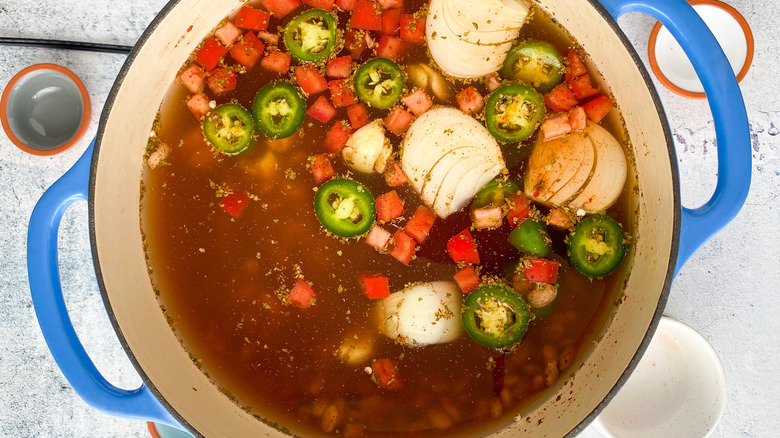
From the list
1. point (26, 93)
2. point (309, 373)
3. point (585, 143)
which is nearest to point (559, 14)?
point (585, 143)

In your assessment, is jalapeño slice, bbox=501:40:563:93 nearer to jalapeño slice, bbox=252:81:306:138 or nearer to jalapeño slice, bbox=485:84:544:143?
jalapeño slice, bbox=485:84:544:143

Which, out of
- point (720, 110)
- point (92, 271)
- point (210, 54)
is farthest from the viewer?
point (92, 271)

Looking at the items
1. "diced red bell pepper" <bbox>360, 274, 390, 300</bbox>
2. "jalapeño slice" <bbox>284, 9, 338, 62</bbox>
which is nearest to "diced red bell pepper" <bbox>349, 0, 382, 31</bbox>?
"jalapeño slice" <bbox>284, 9, 338, 62</bbox>

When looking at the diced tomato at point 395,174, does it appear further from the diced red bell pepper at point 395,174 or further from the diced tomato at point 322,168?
the diced tomato at point 322,168

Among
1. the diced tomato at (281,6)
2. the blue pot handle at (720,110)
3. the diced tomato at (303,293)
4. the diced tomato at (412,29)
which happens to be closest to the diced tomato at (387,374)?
the diced tomato at (303,293)

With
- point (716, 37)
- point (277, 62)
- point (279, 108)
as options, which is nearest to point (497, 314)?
point (279, 108)

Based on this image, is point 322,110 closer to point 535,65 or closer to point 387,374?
point 535,65
